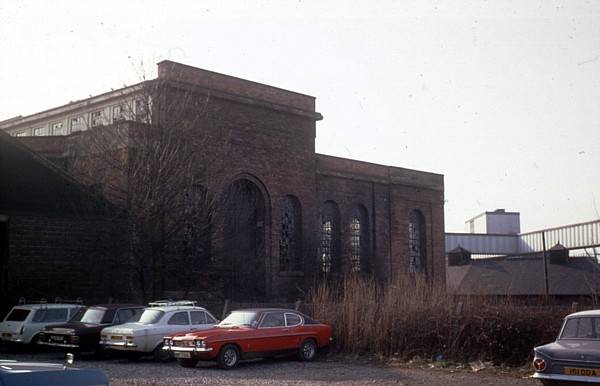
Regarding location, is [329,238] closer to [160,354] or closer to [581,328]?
[160,354]

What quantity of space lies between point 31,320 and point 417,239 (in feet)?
100

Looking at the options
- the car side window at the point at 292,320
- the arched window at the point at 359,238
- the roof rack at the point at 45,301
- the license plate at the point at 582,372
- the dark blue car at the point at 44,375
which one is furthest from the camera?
the arched window at the point at 359,238

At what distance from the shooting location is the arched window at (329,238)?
40.2 meters

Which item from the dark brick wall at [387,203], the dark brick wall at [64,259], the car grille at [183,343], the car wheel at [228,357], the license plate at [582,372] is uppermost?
the dark brick wall at [387,203]

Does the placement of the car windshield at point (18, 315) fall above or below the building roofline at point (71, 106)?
below

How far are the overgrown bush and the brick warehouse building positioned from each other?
18.0 feet

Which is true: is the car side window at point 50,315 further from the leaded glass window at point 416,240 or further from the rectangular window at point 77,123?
the leaded glass window at point 416,240

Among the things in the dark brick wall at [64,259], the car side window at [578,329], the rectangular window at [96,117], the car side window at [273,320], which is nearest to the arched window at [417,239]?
the rectangular window at [96,117]

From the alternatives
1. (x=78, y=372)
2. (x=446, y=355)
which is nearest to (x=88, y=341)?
(x=446, y=355)

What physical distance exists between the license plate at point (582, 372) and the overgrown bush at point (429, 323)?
524 cm

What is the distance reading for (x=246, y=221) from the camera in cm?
3578

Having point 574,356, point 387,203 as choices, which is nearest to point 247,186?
point 387,203

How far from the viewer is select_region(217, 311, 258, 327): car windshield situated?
17.7 m

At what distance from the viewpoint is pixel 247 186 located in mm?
36156
